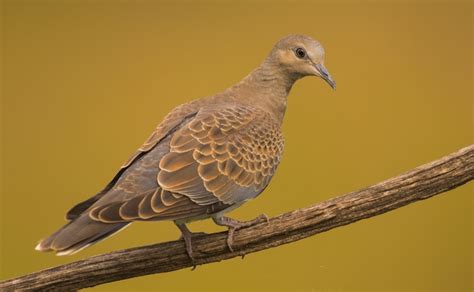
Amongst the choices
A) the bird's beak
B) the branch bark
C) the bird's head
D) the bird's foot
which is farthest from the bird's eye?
the bird's foot

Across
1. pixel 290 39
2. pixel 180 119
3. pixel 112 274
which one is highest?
pixel 290 39

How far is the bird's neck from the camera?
14.6ft

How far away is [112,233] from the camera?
11.2 ft

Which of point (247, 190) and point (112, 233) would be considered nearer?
point (112, 233)

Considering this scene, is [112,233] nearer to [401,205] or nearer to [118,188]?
[118,188]

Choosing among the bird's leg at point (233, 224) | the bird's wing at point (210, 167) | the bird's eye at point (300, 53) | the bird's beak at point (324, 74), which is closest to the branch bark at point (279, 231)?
the bird's leg at point (233, 224)

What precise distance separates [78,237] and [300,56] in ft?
5.91

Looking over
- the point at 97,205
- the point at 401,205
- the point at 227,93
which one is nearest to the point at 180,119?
the point at 227,93

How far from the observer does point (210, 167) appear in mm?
3816

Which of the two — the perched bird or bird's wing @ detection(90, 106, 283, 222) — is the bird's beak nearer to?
the perched bird

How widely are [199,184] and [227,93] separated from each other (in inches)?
35.7

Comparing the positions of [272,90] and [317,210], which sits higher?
[272,90]

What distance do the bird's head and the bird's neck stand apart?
0.17 ft

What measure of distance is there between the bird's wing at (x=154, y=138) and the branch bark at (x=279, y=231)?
0.27 m
